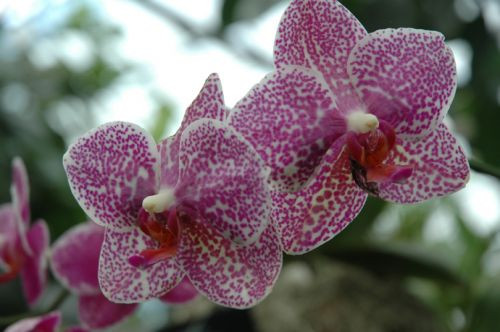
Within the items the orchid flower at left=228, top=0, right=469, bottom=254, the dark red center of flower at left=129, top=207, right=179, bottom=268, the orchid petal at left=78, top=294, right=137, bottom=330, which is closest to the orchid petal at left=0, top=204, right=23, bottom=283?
the orchid petal at left=78, top=294, right=137, bottom=330

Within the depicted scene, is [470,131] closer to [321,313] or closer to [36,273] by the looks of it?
[321,313]

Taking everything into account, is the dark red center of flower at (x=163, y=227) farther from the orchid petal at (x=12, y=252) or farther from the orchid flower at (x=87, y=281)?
the orchid petal at (x=12, y=252)

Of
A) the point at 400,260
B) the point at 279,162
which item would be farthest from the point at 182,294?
the point at 400,260

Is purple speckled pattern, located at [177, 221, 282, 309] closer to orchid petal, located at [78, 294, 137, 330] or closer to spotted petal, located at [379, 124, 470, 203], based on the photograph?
spotted petal, located at [379, 124, 470, 203]

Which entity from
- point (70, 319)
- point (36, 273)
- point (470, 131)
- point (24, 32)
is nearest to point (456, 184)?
point (36, 273)

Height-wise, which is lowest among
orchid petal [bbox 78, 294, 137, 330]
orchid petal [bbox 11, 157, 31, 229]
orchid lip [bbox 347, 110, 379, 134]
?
orchid petal [bbox 78, 294, 137, 330]

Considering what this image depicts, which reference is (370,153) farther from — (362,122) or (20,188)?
(20,188)
